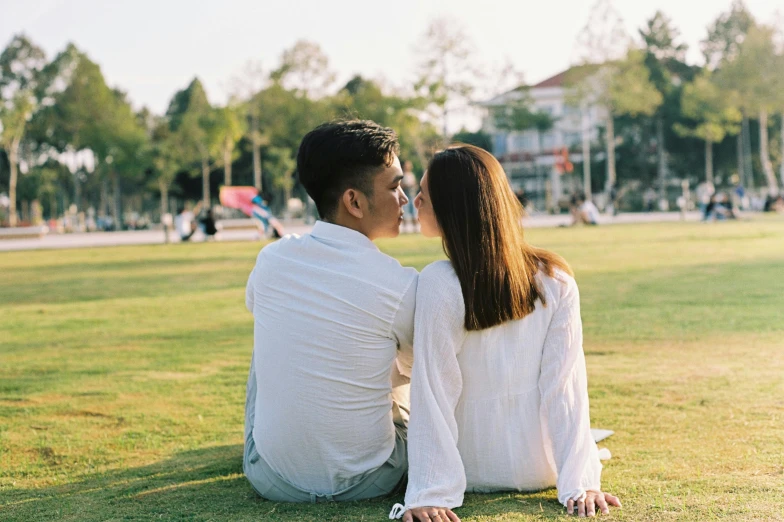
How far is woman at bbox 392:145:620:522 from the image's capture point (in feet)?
9.83

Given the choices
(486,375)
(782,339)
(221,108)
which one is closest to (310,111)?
(221,108)

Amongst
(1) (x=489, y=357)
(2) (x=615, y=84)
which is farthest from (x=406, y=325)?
(2) (x=615, y=84)

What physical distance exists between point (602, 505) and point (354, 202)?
133cm

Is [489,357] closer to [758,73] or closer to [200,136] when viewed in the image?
[758,73]

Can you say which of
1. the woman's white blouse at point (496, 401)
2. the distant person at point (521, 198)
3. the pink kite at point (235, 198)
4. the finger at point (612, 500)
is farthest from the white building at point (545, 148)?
the finger at point (612, 500)

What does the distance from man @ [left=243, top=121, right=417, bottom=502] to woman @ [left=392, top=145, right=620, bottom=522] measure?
143mm

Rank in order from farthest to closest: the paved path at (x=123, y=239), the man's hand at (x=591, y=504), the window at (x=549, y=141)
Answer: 1. the window at (x=549, y=141)
2. the paved path at (x=123, y=239)
3. the man's hand at (x=591, y=504)

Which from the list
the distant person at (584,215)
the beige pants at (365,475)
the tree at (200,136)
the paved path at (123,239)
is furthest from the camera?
the tree at (200,136)

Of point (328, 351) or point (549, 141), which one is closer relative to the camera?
point (328, 351)

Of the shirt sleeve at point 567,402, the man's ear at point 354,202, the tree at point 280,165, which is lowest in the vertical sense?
the shirt sleeve at point 567,402

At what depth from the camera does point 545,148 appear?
83.4 metres

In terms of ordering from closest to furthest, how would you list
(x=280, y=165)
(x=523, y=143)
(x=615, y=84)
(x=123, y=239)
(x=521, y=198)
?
1. (x=521, y=198)
2. (x=123, y=239)
3. (x=615, y=84)
4. (x=280, y=165)
5. (x=523, y=143)

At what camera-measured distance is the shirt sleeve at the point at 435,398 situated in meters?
2.99

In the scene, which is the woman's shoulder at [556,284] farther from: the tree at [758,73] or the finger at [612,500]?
the tree at [758,73]
